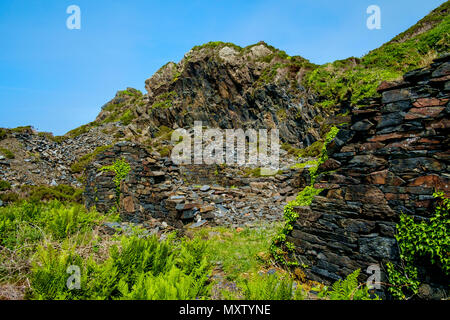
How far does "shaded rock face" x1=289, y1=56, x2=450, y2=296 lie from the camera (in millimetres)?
4035

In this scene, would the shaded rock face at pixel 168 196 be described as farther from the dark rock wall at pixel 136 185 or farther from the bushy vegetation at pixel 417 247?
the bushy vegetation at pixel 417 247

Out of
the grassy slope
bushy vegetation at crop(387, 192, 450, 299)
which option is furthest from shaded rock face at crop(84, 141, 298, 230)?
the grassy slope

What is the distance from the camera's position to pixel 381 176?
4.46 m

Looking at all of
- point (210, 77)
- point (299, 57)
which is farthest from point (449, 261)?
point (210, 77)

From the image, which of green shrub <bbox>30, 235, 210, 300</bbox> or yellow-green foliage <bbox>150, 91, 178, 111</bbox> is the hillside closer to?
green shrub <bbox>30, 235, 210, 300</bbox>

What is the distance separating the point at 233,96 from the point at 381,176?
100 feet

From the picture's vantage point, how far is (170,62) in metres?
45.2

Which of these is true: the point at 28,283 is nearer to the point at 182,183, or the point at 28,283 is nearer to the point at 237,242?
the point at 237,242

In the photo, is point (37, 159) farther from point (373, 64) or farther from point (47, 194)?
point (373, 64)

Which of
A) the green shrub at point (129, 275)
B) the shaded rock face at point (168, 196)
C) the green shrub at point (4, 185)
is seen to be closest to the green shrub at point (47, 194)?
the green shrub at point (4, 185)

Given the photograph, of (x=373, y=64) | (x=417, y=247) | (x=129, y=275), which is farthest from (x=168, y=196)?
(x=373, y=64)

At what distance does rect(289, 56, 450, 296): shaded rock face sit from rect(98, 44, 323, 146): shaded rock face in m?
19.3

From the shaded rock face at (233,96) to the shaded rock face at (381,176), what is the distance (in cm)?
1928
